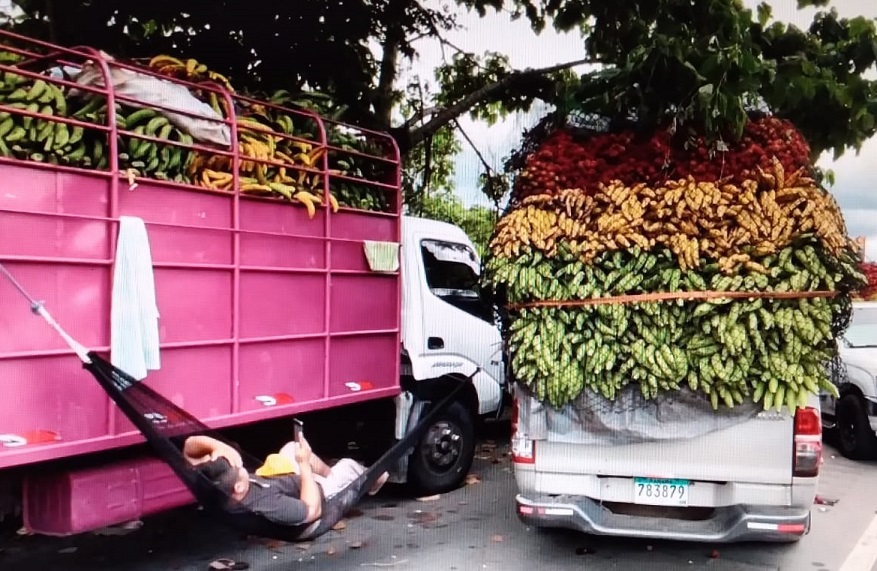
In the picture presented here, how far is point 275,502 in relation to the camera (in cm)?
382

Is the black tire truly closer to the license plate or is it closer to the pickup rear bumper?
the pickup rear bumper

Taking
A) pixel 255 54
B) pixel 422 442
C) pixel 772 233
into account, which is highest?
pixel 255 54

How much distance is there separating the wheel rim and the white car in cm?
386

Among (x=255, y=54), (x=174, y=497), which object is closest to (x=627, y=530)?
(x=174, y=497)

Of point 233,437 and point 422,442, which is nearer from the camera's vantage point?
point 233,437

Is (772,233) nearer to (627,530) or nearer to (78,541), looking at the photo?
(627,530)

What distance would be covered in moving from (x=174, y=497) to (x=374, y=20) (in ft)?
22.6

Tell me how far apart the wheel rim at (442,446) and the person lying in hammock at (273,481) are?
1458 mm

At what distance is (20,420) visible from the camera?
10.8 ft

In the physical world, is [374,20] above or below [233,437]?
above

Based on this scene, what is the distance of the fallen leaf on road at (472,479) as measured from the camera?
21.7 feet

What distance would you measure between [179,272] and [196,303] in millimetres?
191

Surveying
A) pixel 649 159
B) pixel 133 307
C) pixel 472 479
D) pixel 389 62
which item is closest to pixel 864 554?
pixel 649 159

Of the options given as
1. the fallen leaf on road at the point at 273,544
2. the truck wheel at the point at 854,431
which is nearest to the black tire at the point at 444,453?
the fallen leaf on road at the point at 273,544
